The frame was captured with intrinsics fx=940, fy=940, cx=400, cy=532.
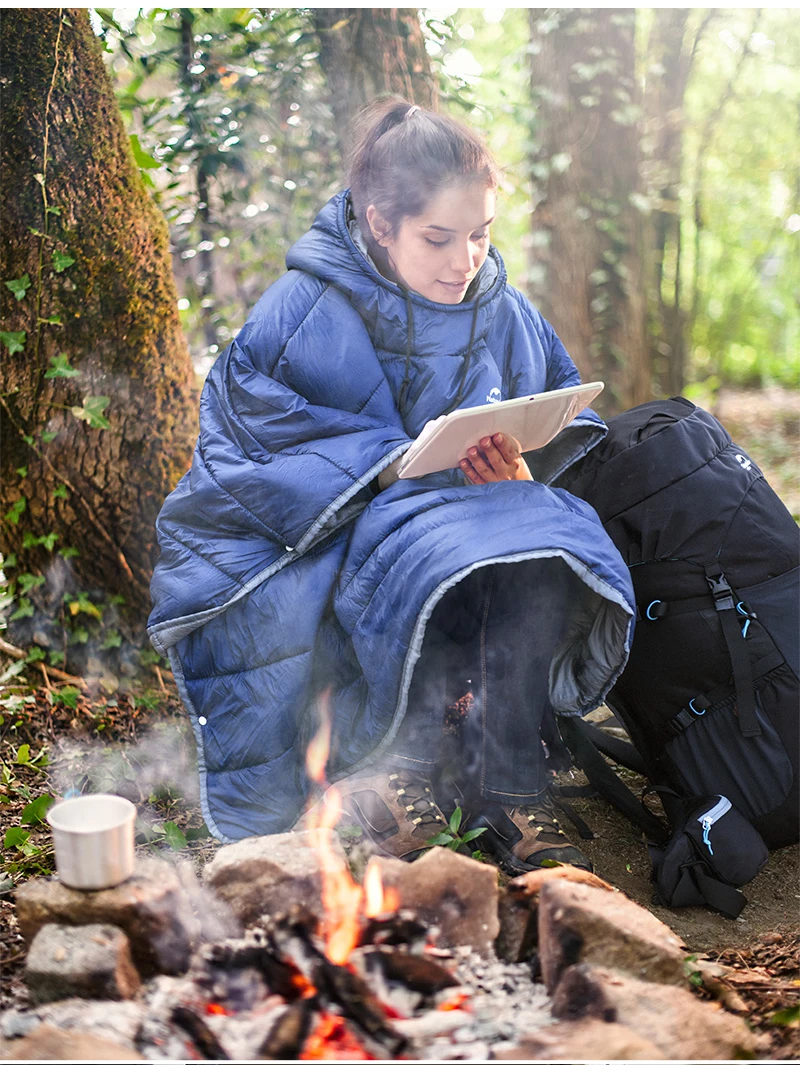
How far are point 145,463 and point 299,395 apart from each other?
975 mm

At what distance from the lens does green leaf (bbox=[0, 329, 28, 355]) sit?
283cm

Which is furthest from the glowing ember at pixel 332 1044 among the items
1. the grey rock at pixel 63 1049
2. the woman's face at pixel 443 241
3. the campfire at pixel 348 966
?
the woman's face at pixel 443 241

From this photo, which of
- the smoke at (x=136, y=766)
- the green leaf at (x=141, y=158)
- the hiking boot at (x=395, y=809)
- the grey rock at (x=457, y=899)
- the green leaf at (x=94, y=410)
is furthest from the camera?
the green leaf at (x=141, y=158)

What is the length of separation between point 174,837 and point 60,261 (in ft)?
5.58

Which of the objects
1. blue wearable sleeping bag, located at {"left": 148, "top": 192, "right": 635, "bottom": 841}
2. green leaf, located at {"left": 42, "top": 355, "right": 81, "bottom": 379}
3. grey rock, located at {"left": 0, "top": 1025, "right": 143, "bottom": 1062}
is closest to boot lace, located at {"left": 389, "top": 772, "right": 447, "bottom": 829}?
blue wearable sleeping bag, located at {"left": 148, "top": 192, "right": 635, "bottom": 841}

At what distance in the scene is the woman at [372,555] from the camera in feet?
7.10

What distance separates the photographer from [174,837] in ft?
7.75

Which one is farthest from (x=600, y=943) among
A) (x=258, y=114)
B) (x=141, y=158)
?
(x=258, y=114)

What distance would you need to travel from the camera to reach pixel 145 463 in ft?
9.98

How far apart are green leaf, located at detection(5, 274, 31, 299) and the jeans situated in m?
1.63

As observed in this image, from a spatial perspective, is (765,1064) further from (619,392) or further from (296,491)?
(619,392)

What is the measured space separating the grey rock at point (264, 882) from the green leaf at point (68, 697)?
1318 millimetres

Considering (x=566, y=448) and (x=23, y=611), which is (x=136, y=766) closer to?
(x=23, y=611)

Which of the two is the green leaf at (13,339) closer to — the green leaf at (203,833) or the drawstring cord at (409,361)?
the drawstring cord at (409,361)
